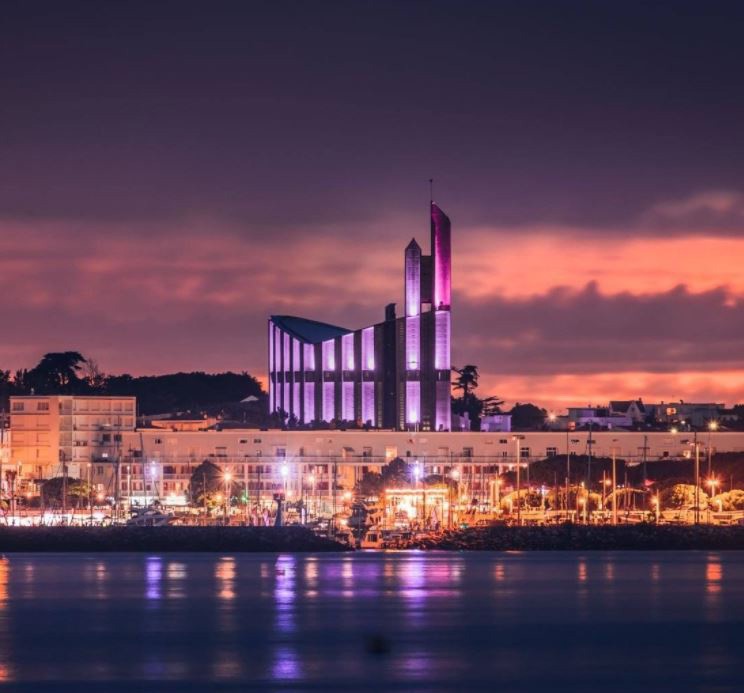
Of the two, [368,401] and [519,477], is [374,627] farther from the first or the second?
[368,401]

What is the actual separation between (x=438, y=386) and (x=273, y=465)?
16593 millimetres

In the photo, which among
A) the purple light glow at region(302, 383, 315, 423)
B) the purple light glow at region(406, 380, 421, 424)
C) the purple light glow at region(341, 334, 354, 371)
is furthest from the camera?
the purple light glow at region(302, 383, 315, 423)

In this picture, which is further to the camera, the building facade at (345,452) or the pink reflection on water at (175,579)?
the building facade at (345,452)

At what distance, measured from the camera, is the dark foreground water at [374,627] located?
42.1 meters

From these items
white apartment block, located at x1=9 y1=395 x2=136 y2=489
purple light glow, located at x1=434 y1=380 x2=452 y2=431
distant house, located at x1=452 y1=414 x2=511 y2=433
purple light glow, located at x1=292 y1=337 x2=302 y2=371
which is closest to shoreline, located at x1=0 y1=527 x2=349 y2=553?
white apartment block, located at x1=9 y1=395 x2=136 y2=489

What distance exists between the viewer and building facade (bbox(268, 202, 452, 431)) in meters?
147

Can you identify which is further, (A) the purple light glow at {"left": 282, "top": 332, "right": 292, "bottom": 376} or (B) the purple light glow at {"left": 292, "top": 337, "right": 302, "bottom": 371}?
(A) the purple light glow at {"left": 282, "top": 332, "right": 292, "bottom": 376}

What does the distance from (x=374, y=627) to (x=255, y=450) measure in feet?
289

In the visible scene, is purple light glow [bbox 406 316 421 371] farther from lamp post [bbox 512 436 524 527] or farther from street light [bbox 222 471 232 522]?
street light [bbox 222 471 232 522]

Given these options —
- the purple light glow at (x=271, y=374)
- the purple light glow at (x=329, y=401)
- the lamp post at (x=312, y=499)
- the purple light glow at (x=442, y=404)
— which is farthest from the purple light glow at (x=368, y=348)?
the purple light glow at (x=271, y=374)

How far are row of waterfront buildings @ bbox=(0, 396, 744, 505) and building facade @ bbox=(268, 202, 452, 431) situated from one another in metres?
5.70

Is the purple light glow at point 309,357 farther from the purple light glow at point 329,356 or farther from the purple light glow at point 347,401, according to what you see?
the purple light glow at point 347,401

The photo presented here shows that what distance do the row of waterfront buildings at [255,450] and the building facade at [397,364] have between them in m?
5.70

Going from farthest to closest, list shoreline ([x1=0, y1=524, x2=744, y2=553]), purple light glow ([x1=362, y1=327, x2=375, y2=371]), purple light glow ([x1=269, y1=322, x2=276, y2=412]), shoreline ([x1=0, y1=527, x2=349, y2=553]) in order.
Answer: purple light glow ([x1=269, y1=322, x2=276, y2=412]), purple light glow ([x1=362, y1=327, x2=375, y2=371]), shoreline ([x1=0, y1=527, x2=349, y2=553]), shoreline ([x1=0, y1=524, x2=744, y2=553])
